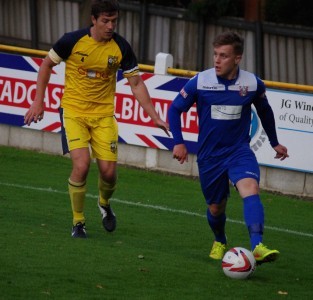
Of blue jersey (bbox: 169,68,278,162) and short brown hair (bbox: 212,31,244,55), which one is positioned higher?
short brown hair (bbox: 212,31,244,55)

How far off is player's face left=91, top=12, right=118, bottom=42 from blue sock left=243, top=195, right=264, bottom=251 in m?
2.12

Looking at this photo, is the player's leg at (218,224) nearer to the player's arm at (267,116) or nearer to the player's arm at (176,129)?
the player's arm at (176,129)

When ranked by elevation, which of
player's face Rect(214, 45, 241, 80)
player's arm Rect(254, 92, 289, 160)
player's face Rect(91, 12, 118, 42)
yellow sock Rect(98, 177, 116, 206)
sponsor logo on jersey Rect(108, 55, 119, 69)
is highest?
player's face Rect(91, 12, 118, 42)

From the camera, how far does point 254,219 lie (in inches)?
345

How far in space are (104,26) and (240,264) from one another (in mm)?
2579

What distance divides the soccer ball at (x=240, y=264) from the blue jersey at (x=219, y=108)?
3.05ft

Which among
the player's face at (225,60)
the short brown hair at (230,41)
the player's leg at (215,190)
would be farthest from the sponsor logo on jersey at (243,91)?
the player's leg at (215,190)

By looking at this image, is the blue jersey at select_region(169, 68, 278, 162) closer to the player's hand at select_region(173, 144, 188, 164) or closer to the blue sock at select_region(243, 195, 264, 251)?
the player's hand at select_region(173, 144, 188, 164)

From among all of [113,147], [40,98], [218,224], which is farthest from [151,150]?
[218,224]

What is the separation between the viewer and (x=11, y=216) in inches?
442

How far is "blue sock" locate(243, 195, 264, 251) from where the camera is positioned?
8.72m

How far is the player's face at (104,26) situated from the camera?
9883 mm

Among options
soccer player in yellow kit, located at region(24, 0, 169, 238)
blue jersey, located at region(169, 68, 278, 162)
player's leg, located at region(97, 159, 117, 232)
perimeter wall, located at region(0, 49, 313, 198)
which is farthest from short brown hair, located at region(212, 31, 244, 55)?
perimeter wall, located at region(0, 49, 313, 198)

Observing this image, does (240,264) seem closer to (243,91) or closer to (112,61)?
(243,91)
